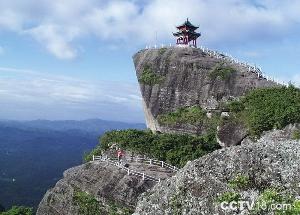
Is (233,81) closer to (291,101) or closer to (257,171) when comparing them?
(291,101)

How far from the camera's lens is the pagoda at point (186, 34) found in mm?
69312

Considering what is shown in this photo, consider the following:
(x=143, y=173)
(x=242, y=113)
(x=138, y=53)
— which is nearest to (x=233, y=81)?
(x=242, y=113)

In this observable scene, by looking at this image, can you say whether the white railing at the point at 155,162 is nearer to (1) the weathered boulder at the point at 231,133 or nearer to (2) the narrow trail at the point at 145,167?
(2) the narrow trail at the point at 145,167

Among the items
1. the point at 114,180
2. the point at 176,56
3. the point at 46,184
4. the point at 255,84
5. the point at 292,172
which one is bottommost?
the point at 46,184

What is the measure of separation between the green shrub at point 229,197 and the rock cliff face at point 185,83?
97.5ft

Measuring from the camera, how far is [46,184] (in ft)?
639

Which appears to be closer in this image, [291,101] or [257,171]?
[257,171]

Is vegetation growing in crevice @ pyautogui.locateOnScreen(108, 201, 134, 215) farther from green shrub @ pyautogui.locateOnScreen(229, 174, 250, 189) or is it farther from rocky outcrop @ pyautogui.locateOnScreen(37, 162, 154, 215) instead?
green shrub @ pyautogui.locateOnScreen(229, 174, 250, 189)

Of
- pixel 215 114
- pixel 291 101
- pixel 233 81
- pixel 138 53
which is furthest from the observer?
pixel 138 53

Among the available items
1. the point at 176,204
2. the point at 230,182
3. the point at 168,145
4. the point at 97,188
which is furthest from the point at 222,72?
the point at 176,204

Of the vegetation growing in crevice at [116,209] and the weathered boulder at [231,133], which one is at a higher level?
the weathered boulder at [231,133]

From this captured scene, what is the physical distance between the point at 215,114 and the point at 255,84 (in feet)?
20.4

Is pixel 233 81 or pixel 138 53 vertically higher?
pixel 138 53

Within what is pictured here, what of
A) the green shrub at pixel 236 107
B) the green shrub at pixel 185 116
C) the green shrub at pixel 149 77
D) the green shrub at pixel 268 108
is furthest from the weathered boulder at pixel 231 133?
the green shrub at pixel 149 77
